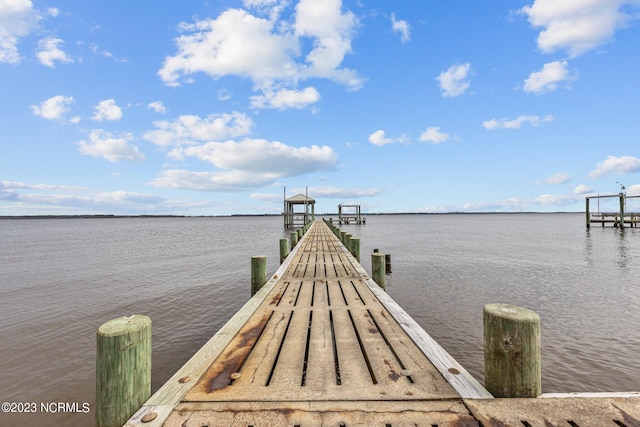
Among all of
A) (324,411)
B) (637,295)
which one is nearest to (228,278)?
(324,411)

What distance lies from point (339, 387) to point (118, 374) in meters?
1.97

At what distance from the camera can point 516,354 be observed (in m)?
2.59

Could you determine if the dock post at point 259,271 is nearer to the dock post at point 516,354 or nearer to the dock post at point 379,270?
the dock post at point 379,270

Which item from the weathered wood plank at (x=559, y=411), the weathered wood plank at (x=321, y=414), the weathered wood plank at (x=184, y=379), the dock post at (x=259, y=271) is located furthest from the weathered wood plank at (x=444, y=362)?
the dock post at (x=259, y=271)

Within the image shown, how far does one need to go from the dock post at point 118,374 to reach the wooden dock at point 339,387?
0.44ft

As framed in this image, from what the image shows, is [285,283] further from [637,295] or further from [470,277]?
[637,295]

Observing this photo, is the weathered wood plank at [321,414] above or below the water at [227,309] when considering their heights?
above

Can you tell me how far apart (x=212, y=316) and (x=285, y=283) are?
2780 mm

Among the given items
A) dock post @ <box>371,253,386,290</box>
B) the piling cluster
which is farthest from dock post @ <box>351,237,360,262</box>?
the piling cluster

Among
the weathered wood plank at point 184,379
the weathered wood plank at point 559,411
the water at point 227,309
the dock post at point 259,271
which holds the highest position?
the dock post at point 259,271

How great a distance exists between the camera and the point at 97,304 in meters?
9.89

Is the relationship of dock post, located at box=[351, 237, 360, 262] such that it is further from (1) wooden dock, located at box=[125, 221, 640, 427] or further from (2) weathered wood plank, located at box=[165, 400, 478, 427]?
(2) weathered wood plank, located at box=[165, 400, 478, 427]

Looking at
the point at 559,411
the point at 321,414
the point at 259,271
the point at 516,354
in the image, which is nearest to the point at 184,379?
the point at 321,414

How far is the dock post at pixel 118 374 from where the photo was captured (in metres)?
2.48
